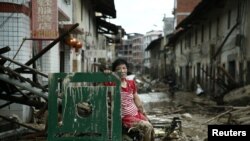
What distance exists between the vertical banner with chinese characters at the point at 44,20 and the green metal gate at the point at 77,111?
5212mm

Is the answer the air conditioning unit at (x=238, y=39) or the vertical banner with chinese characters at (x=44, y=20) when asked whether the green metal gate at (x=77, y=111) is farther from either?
the air conditioning unit at (x=238, y=39)

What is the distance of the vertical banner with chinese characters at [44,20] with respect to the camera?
10.1 metres

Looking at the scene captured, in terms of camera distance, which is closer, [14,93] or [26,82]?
[26,82]

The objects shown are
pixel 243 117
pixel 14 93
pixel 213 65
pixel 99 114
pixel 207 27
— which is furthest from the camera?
pixel 207 27

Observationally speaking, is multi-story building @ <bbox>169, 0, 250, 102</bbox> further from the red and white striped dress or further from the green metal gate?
the green metal gate

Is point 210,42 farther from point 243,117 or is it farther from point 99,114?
point 99,114

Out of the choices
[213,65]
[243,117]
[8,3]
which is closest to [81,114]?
[8,3]

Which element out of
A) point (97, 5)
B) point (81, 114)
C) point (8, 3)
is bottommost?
point (81, 114)

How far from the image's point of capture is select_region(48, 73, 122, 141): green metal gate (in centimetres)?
491

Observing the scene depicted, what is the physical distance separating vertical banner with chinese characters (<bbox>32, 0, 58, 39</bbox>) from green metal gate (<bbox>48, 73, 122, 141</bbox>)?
5212 millimetres

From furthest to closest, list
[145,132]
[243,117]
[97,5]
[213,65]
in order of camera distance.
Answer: [97,5] → [213,65] → [243,117] → [145,132]

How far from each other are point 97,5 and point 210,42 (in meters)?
8.00

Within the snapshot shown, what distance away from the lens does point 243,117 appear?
11.1m

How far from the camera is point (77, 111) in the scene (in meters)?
4.98
